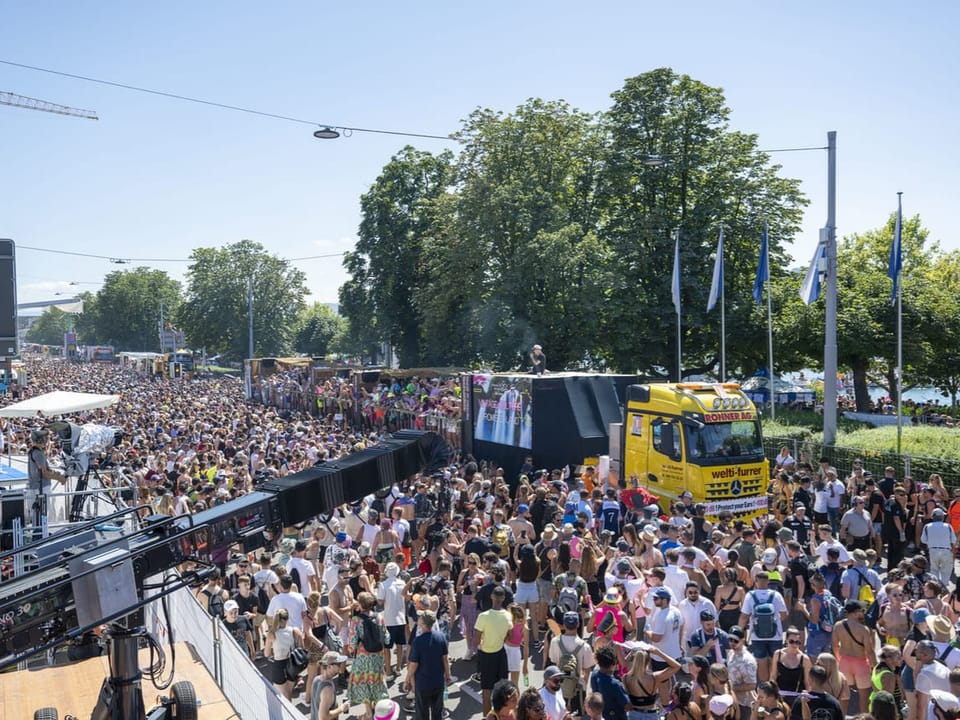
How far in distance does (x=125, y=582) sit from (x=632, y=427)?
476 inches

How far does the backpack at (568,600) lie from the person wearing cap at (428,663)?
139 centimetres

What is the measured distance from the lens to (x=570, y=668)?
7297 millimetres

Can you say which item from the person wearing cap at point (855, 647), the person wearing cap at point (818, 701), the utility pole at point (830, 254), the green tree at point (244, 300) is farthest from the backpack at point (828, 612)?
the green tree at point (244, 300)

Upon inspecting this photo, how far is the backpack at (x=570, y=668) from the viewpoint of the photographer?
720cm

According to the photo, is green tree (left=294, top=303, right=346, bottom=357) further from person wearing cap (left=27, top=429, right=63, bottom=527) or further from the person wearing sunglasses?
the person wearing sunglasses

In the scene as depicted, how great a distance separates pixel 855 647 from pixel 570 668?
280 centimetres

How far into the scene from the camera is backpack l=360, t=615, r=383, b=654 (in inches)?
311

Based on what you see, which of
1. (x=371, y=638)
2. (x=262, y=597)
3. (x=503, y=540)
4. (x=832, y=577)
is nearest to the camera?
(x=371, y=638)

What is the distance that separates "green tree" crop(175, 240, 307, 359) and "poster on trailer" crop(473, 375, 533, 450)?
2332 inches

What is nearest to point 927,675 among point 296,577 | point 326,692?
point 326,692

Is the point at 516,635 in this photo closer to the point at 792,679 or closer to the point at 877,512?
the point at 792,679

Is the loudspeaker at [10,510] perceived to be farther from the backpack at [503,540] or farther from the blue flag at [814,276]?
the blue flag at [814,276]

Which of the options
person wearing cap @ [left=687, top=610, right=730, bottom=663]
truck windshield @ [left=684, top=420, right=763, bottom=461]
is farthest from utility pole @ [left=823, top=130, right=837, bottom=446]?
person wearing cap @ [left=687, top=610, right=730, bottom=663]

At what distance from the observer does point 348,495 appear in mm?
6344
